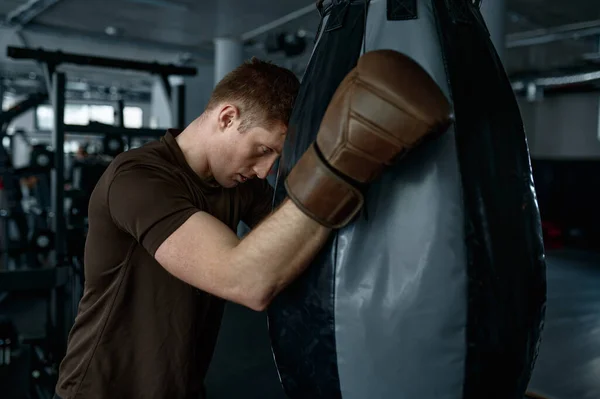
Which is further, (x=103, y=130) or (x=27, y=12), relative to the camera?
(x=27, y=12)

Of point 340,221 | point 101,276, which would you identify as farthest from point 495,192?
point 101,276

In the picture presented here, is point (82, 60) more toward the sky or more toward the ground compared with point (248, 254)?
more toward the sky

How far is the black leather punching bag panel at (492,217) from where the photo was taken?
2.08ft

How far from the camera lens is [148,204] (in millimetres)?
769

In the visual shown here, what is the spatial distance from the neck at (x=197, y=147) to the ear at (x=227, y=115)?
0.07 metres

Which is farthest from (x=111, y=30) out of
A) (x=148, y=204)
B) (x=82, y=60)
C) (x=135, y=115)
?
(x=135, y=115)

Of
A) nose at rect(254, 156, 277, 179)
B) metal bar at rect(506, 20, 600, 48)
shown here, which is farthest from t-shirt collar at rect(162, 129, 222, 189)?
metal bar at rect(506, 20, 600, 48)

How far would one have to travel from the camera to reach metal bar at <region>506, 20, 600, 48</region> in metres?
4.77

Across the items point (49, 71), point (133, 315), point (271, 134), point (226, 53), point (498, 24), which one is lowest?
point (133, 315)

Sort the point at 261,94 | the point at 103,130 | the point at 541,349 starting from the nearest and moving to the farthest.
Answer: the point at 261,94 → the point at 103,130 → the point at 541,349

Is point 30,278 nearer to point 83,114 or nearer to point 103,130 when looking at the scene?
point 103,130

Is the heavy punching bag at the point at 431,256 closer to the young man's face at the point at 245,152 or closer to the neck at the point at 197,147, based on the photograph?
the young man's face at the point at 245,152

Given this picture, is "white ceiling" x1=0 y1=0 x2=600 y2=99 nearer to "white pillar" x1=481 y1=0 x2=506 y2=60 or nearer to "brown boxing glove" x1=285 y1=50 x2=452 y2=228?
"white pillar" x1=481 y1=0 x2=506 y2=60

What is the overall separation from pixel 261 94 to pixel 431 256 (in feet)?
1.44
